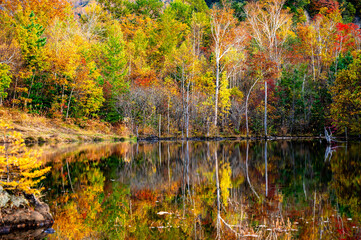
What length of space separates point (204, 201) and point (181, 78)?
35.5m

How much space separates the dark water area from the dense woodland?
72.8ft

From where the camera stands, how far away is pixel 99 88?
1549 inches

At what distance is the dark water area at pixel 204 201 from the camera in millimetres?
7171

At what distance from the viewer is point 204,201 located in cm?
976

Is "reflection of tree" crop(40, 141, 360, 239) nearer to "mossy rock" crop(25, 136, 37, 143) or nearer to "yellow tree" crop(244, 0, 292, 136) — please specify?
"mossy rock" crop(25, 136, 37, 143)

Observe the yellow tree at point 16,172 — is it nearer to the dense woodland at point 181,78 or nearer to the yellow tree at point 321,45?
the dense woodland at point 181,78

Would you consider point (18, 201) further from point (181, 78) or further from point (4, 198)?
point (181, 78)

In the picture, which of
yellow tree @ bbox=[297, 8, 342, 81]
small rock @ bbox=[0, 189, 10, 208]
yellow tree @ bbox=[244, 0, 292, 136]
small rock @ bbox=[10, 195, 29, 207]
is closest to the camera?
small rock @ bbox=[0, 189, 10, 208]

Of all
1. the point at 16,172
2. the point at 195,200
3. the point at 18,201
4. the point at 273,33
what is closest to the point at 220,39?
the point at 273,33

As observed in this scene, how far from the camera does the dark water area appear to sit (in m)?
7.17

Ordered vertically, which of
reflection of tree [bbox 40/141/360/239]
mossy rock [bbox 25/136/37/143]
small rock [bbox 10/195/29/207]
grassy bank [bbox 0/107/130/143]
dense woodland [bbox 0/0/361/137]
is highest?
dense woodland [bbox 0/0/361/137]

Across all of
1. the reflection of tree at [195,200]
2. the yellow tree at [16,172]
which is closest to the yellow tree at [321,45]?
the reflection of tree at [195,200]

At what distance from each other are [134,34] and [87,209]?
49485 millimetres

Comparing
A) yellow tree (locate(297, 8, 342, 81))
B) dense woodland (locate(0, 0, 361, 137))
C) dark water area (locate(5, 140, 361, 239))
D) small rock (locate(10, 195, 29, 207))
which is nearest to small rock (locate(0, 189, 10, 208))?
small rock (locate(10, 195, 29, 207))
